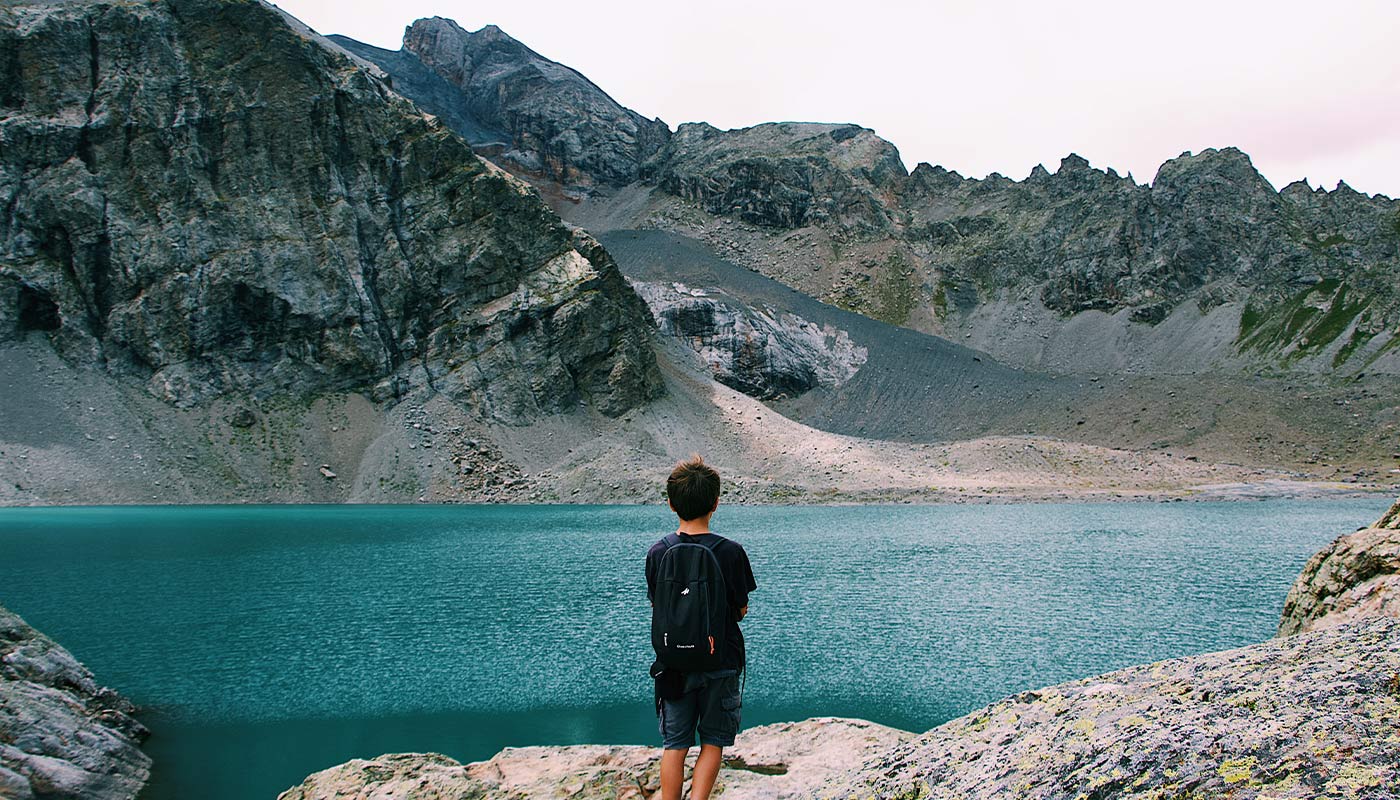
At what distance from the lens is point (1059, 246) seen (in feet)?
456

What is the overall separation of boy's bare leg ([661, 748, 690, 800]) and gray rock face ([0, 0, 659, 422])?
82304 millimetres

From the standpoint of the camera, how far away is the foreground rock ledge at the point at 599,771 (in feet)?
24.1

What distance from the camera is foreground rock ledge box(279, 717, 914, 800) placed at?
735cm

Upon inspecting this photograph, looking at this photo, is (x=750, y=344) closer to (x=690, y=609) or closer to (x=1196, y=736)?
(x=690, y=609)

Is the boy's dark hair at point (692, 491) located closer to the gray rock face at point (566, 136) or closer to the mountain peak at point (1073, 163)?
the mountain peak at point (1073, 163)

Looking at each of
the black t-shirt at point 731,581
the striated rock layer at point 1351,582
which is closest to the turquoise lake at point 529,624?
the striated rock layer at point 1351,582

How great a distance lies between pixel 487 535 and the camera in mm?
48406

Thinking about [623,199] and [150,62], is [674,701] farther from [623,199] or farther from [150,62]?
[623,199]

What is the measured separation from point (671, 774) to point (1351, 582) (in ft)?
26.7

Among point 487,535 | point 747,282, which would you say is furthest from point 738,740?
point 747,282

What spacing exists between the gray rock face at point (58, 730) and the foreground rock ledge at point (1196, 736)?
41.9 feet

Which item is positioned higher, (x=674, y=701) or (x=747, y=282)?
(x=747, y=282)

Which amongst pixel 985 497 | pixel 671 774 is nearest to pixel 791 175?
pixel 985 497

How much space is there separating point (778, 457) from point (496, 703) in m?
68.2
